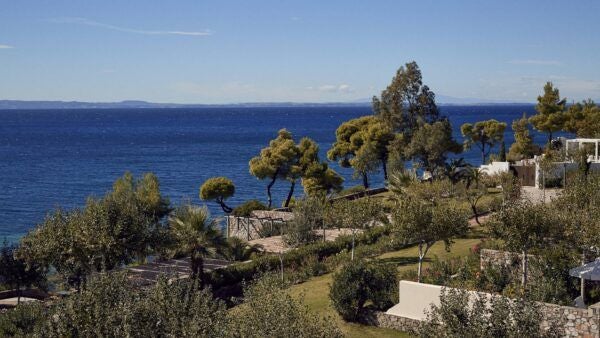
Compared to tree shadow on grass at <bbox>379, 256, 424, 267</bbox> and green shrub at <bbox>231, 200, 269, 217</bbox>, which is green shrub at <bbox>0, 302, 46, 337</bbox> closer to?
tree shadow on grass at <bbox>379, 256, 424, 267</bbox>

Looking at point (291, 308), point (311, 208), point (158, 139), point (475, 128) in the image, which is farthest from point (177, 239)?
point (158, 139)

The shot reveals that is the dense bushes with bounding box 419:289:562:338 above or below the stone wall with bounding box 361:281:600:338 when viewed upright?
above

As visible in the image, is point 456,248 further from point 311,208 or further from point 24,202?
point 24,202

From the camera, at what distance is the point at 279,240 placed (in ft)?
111

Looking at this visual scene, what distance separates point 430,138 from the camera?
45.5 meters

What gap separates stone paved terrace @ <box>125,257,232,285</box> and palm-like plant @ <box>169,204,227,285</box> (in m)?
0.75

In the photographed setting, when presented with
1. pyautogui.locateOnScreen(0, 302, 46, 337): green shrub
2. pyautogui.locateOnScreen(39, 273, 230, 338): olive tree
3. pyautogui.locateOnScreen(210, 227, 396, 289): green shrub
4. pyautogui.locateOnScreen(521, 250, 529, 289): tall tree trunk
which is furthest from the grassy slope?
pyautogui.locateOnScreen(0, 302, 46, 337): green shrub

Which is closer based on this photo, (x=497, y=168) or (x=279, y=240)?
(x=279, y=240)

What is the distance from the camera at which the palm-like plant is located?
80.7 feet

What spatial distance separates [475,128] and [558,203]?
121ft

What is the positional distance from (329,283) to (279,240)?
10.4 metres

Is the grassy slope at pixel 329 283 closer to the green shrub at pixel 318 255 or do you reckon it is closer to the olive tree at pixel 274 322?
the green shrub at pixel 318 255

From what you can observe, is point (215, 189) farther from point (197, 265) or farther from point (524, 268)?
point (524, 268)

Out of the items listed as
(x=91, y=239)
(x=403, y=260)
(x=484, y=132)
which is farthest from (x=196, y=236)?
(x=484, y=132)
